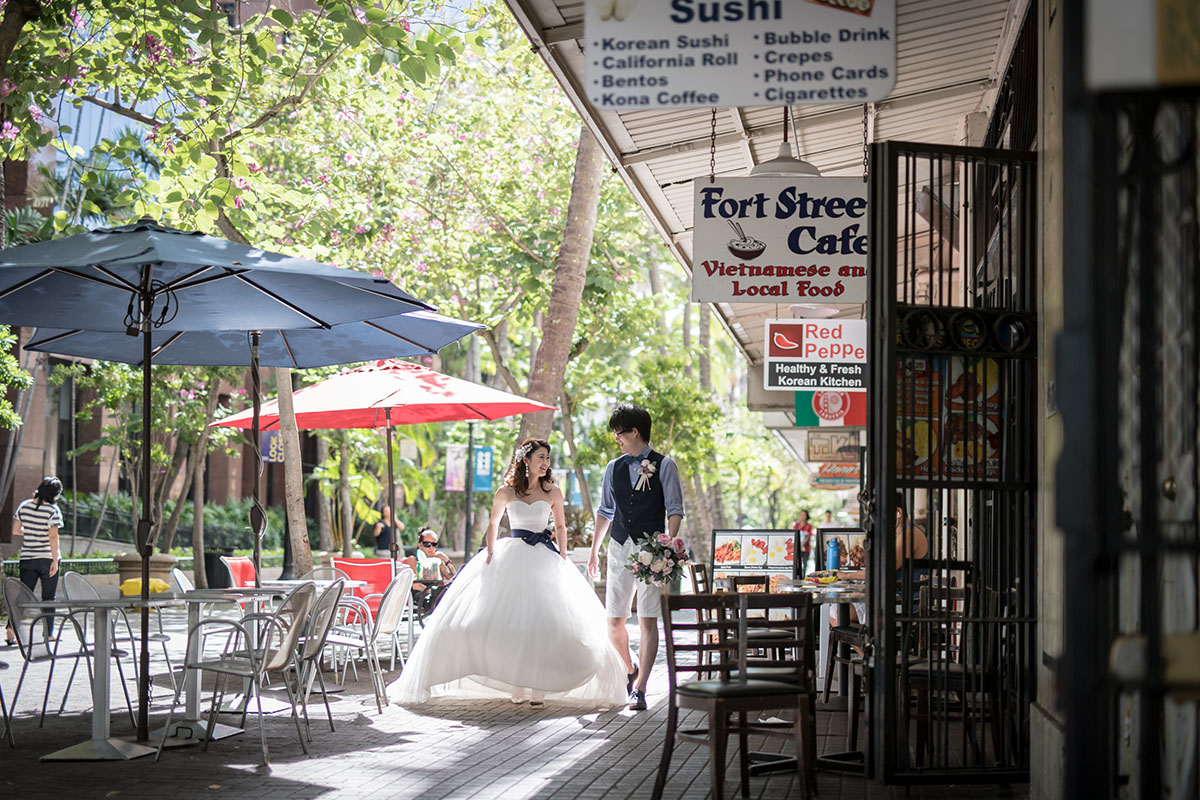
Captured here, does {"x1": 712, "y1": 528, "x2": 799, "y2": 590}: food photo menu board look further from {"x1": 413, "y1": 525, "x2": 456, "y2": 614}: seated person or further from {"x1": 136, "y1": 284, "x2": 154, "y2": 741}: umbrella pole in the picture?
{"x1": 136, "y1": 284, "x2": 154, "y2": 741}: umbrella pole

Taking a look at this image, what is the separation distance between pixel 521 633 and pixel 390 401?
3480 millimetres

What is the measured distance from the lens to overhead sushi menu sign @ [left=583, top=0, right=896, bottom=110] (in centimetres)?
526

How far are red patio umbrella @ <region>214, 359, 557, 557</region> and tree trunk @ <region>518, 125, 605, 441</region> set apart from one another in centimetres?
124

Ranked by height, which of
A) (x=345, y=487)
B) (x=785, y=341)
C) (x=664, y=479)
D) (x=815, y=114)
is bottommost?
(x=345, y=487)

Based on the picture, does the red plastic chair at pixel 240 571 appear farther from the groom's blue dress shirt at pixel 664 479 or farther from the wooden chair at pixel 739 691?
the wooden chair at pixel 739 691

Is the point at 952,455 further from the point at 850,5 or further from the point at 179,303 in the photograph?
the point at 179,303

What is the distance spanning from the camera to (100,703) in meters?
7.66

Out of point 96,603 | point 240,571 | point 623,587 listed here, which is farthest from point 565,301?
point 96,603

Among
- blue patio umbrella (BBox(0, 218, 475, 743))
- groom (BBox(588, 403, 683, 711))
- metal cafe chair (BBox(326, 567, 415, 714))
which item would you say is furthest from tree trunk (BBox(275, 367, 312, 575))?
groom (BBox(588, 403, 683, 711))

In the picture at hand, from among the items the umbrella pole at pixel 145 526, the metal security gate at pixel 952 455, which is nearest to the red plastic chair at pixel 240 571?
the umbrella pole at pixel 145 526

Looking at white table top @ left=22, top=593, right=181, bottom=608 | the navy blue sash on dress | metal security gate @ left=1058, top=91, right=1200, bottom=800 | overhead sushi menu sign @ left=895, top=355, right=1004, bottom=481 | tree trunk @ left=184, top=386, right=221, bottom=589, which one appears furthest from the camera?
tree trunk @ left=184, top=386, right=221, bottom=589

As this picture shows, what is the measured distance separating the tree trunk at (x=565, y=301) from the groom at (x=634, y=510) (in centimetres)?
469

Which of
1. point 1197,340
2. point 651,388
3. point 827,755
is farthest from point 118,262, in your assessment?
point 651,388

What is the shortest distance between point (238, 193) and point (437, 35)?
7.77ft
